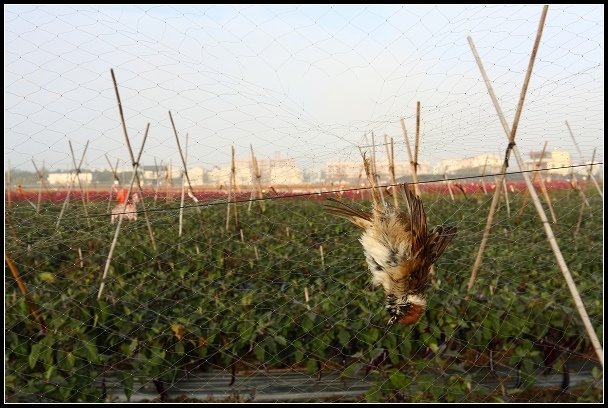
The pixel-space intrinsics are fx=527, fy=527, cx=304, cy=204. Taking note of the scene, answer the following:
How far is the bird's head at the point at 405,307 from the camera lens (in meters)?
1.73

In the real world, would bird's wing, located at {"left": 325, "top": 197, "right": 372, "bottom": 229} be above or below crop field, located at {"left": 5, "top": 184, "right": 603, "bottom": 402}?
above

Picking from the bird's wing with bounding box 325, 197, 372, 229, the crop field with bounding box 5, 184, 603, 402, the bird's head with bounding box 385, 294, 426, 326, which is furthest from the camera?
the crop field with bounding box 5, 184, 603, 402

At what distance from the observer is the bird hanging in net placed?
1735mm

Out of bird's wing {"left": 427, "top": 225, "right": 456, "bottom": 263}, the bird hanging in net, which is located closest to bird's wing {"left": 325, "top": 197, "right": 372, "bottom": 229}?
the bird hanging in net

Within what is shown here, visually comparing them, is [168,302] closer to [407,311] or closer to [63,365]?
[63,365]

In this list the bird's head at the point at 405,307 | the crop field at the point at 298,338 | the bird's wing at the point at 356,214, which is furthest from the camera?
the crop field at the point at 298,338

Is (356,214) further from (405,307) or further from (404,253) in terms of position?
(405,307)

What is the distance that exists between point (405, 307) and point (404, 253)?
178mm

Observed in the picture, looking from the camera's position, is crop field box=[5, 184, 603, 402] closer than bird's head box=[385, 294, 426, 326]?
No

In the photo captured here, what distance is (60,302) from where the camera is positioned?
345 cm

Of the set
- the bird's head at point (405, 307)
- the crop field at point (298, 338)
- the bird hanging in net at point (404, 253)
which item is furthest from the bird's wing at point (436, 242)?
the crop field at point (298, 338)

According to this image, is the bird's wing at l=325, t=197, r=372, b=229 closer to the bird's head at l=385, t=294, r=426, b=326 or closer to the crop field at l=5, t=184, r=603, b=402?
the bird's head at l=385, t=294, r=426, b=326

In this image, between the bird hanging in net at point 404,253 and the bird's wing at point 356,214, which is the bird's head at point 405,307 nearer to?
the bird hanging in net at point 404,253

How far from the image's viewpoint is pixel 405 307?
1739 millimetres
